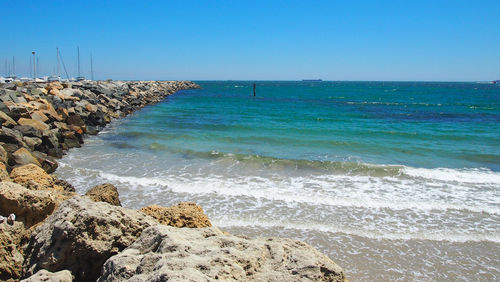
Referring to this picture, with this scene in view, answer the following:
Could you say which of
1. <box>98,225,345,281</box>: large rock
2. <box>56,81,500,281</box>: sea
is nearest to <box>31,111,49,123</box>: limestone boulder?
<box>56,81,500,281</box>: sea

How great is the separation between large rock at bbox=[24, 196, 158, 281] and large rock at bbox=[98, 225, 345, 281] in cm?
34

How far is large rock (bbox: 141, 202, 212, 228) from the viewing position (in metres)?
5.14

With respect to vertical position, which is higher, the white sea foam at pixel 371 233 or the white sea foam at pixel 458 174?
the white sea foam at pixel 458 174

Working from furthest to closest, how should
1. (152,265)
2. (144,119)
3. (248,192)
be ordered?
(144,119)
(248,192)
(152,265)

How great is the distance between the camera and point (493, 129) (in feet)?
80.0

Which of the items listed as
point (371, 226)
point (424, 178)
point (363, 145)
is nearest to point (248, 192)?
point (371, 226)

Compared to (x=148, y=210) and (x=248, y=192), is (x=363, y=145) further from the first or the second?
(x=148, y=210)

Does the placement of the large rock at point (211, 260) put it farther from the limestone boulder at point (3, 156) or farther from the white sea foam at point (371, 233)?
the limestone boulder at point (3, 156)

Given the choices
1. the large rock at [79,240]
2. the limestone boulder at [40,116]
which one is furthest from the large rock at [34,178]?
the limestone boulder at [40,116]

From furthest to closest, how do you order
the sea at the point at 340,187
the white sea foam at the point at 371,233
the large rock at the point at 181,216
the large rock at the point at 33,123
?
1. the large rock at the point at 33,123
2. the white sea foam at the point at 371,233
3. the sea at the point at 340,187
4. the large rock at the point at 181,216

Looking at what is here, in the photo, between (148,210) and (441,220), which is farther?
(441,220)

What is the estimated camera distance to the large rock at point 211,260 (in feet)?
10.1

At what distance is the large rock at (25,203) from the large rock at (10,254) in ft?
1.91

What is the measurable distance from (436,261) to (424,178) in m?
5.96
